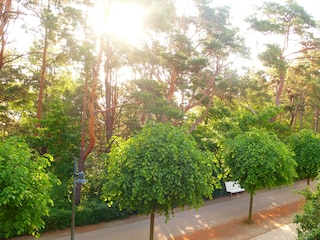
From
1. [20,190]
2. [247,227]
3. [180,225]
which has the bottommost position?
[247,227]

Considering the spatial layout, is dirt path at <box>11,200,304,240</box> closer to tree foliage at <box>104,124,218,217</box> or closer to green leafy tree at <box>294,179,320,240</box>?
tree foliage at <box>104,124,218,217</box>

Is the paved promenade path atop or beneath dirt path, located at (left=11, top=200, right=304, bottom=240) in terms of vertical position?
atop

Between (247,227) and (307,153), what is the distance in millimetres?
6733

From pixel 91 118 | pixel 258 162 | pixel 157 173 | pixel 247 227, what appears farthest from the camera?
pixel 91 118

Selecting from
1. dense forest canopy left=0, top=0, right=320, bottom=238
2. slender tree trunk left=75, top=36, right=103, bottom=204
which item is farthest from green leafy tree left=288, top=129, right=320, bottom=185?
slender tree trunk left=75, top=36, right=103, bottom=204

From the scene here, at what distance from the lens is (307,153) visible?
57.0 ft

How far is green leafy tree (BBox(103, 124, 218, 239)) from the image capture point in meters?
9.02

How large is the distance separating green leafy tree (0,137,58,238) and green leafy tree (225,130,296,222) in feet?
27.2

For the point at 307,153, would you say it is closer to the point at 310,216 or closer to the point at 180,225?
the point at 180,225

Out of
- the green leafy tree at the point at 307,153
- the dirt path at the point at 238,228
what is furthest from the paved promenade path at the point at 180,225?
the green leafy tree at the point at 307,153

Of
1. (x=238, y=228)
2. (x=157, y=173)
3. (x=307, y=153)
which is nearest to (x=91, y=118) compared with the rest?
(x=157, y=173)

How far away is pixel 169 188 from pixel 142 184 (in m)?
0.81

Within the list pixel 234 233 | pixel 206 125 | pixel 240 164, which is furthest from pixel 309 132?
pixel 234 233

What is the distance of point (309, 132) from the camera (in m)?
18.3
